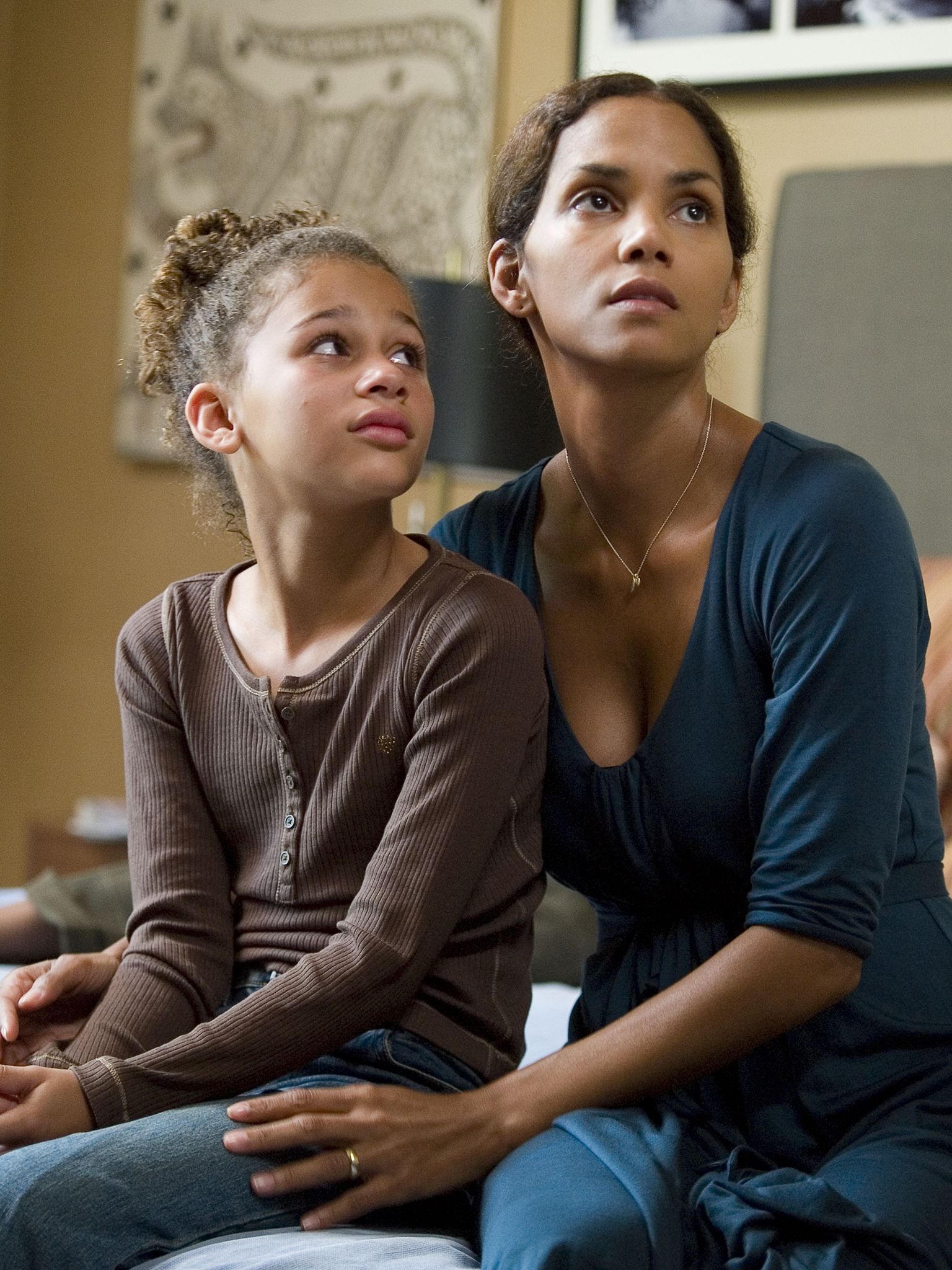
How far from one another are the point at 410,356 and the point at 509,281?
148 mm

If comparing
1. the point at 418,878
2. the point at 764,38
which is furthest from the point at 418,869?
the point at 764,38

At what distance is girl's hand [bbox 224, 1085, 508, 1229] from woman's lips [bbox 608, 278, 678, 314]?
614 mm

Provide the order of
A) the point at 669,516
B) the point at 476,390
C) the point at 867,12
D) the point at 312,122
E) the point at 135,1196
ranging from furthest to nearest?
the point at 312,122, the point at 867,12, the point at 476,390, the point at 669,516, the point at 135,1196

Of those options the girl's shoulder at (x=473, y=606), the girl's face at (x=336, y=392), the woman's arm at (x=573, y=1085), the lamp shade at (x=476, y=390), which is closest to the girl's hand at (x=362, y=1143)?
the woman's arm at (x=573, y=1085)

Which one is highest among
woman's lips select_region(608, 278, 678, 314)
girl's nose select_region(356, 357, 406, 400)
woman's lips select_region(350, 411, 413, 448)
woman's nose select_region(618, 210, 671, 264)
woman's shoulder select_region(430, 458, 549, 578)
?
woman's nose select_region(618, 210, 671, 264)

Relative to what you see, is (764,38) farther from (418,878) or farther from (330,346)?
(418,878)

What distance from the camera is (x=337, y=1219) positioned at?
1014mm

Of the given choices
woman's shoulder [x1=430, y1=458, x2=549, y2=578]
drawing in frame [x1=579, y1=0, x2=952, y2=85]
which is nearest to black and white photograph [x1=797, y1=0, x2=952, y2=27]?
drawing in frame [x1=579, y1=0, x2=952, y2=85]

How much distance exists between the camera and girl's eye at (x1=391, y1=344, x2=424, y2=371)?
4.24 feet

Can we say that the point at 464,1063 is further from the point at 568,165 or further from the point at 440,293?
the point at 440,293

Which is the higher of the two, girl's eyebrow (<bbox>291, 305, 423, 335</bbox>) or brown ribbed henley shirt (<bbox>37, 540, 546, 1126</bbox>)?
girl's eyebrow (<bbox>291, 305, 423, 335</bbox>)

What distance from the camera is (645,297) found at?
119 cm

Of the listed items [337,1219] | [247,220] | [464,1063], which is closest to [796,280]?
[247,220]

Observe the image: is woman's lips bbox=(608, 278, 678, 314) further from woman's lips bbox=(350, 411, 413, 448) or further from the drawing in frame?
the drawing in frame
